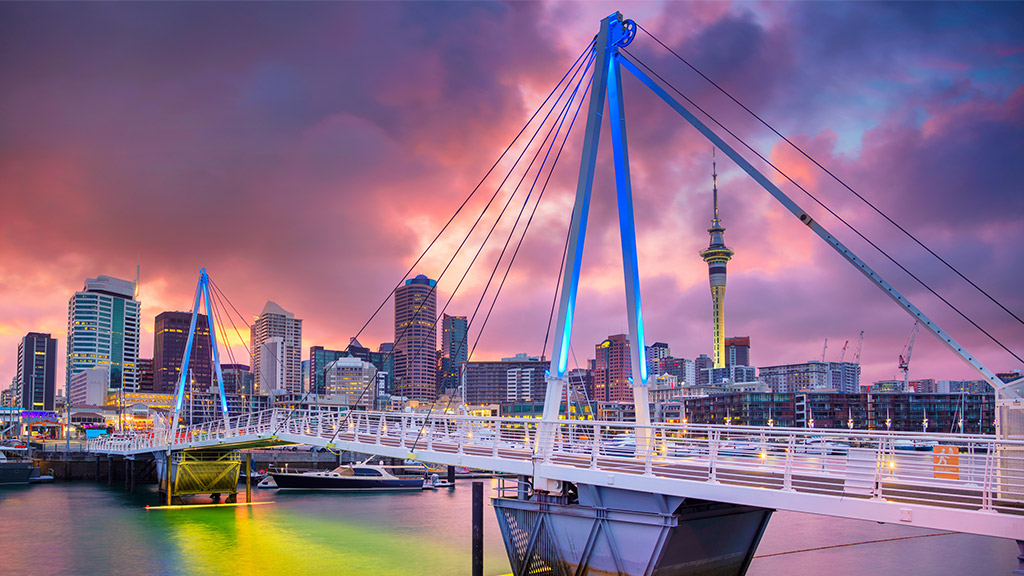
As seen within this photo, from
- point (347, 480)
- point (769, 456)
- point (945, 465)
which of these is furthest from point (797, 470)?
point (347, 480)

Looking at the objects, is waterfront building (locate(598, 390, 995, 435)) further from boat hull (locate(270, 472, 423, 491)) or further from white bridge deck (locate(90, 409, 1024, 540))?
white bridge deck (locate(90, 409, 1024, 540))

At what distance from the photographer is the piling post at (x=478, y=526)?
84.7ft

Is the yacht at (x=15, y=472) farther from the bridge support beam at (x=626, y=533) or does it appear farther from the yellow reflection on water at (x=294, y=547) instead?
the bridge support beam at (x=626, y=533)

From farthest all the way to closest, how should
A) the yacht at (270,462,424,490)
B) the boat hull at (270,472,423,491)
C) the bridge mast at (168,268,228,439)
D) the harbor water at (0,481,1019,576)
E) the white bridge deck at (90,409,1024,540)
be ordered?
the yacht at (270,462,424,490)
the boat hull at (270,472,423,491)
the bridge mast at (168,268,228,439)
the harbor water at (0,481,1019,576)
the white bridge deck at (90,409,1024,540)

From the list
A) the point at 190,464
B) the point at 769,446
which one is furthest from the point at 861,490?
the point at 190,464

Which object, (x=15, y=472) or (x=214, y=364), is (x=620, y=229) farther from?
(x=15, y=472)

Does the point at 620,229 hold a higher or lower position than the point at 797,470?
higher

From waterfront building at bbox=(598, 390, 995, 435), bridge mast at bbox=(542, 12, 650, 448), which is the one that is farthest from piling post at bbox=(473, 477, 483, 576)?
waterfront building at bbox=(598, 390, 995, 435)

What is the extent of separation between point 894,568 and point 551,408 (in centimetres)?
2173

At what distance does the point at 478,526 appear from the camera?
26.6m

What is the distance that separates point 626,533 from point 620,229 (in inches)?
359

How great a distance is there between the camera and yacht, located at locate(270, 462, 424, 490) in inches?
2965

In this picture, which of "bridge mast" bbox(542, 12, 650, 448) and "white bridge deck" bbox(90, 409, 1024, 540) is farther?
"bridge mast" bbox(542, 12, 650, 448)

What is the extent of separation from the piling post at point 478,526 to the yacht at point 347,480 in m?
52.8
